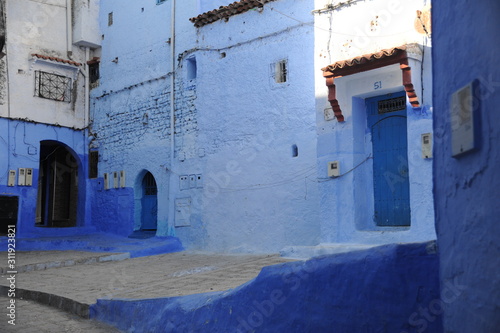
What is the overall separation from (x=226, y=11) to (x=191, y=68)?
5.93 feet

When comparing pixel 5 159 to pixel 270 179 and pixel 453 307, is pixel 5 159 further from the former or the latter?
pixel 453 307

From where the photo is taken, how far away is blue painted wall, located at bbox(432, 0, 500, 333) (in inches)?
95.3

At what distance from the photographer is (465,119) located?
2.64 m

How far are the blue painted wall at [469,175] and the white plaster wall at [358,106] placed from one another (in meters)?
5.41

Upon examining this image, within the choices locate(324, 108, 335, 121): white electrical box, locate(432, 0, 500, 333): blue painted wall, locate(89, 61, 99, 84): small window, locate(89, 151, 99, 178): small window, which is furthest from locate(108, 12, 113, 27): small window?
locate(432, 0, 500, 333): blue painted wall

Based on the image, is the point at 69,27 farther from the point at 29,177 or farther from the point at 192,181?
the point at 192,181

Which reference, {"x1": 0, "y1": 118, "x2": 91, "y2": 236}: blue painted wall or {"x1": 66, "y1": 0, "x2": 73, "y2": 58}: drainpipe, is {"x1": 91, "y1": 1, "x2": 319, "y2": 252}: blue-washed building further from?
{"x1": 0, "y1": 118, "x2": 91, "y2": 236}: blue painted wall

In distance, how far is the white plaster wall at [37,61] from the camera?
1520cm

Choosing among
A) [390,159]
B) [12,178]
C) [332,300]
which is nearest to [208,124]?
[390,159]

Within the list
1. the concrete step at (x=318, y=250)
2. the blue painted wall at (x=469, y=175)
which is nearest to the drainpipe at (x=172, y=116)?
the concrete step at (x=318, y=250)

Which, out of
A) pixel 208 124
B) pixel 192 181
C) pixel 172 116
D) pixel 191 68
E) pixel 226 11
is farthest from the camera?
pixel 172 116

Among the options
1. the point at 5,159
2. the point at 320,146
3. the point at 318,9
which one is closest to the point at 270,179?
the point at 320,146

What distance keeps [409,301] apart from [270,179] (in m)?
8.26

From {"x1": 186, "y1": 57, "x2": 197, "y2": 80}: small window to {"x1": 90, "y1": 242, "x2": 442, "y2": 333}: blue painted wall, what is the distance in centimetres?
873
